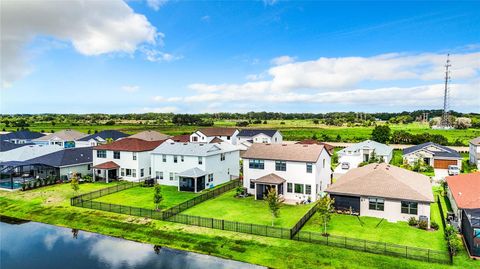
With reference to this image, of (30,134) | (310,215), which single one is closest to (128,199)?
(310,215)

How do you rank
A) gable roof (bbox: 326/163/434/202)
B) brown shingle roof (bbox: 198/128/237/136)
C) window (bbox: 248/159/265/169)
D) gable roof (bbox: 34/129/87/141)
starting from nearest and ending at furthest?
gable roof (bbox: 326/163/434/202), window (bbox: 248/159/265/169), gable roof (bbox: 34/129/87/141), brown shingle roof (bbox: 198/128/237/136)

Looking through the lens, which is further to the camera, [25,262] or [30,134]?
[30,134]

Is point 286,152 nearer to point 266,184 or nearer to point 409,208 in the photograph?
point 266,184

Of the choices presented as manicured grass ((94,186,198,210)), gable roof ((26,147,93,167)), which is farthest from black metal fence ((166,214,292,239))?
gable roof ((26,147,93,167))

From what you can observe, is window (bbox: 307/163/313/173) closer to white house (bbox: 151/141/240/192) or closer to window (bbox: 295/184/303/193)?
window (bbox: 295/184/303/193)

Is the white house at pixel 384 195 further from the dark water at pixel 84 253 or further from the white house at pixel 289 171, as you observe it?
the dark water at pixel 84 253

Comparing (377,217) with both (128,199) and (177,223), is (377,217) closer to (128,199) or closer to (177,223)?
(177,223)
